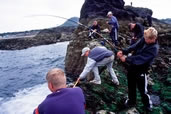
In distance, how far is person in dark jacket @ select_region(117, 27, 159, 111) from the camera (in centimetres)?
527

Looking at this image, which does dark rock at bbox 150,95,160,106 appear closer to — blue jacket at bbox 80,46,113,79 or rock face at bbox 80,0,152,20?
blue jacket at bbox 80,46,113,79

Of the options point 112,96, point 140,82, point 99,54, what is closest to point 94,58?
point 99,54

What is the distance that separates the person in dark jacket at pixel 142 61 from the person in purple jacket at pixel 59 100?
9.53 ft

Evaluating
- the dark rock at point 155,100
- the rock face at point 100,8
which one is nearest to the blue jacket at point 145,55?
the dark rock at point 155,100

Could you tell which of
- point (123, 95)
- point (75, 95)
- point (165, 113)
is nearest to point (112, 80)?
point (123, 95)

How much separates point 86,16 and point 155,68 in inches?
2426

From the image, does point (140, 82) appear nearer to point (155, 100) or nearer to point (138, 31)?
point (155, 100)

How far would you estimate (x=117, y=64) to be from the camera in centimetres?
1055

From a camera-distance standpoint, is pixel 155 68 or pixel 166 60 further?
pixel 166 60

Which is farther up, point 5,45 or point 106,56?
point 106,56

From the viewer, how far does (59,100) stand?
9.60 ft

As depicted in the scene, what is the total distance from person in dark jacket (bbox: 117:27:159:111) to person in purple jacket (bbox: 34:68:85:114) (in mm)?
Answer: 2905

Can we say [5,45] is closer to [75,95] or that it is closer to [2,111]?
[2,111]

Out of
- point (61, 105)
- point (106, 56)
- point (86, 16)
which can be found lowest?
point (86, 16)
